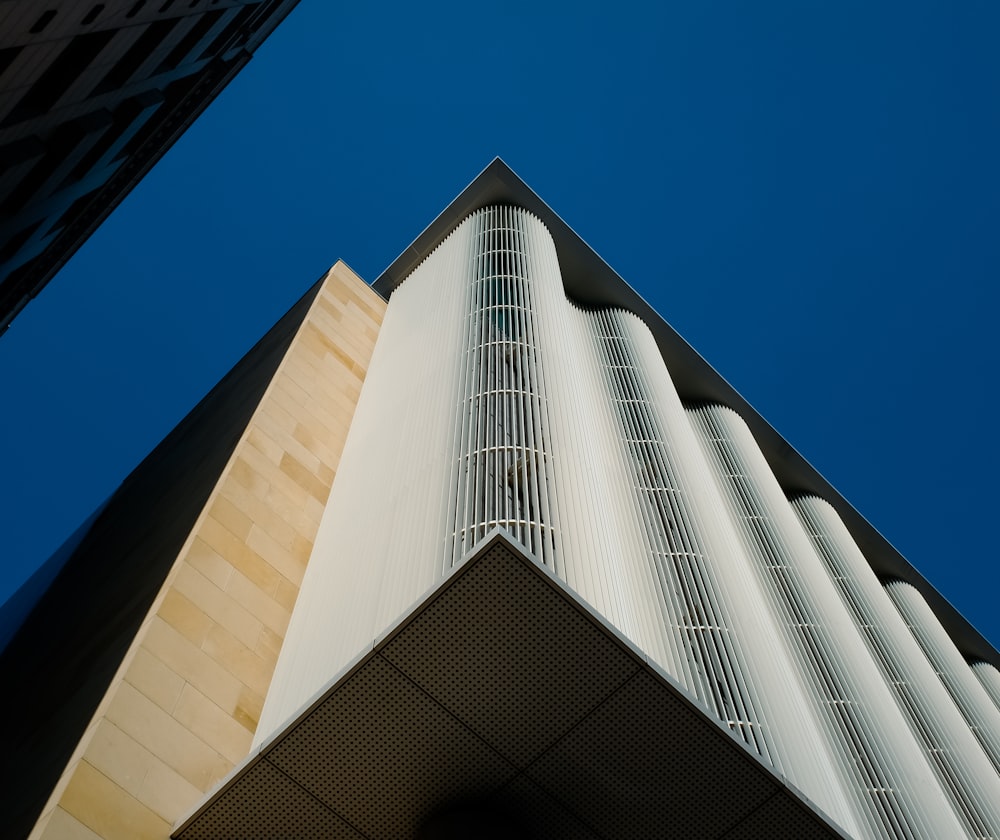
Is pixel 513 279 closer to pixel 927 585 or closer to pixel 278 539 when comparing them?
pixel 278 539

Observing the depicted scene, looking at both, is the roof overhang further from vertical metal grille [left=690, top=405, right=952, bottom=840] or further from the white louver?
vertical metal grille [left=690, top=405, right=952, bottom=840]

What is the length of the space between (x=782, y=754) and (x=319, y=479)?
1160cm

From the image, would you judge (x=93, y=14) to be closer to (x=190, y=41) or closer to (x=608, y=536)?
(x=190, y=41)

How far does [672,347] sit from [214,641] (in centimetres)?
3013

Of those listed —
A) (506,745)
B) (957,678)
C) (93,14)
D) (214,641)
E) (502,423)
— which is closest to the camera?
(506,745)

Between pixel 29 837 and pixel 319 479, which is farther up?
pixel 319 479

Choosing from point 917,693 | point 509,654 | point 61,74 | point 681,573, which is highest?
point 917,693

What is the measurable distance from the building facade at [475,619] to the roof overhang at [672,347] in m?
0.45

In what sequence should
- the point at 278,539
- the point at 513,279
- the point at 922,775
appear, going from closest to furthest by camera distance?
the point at 278,539, the point at 922,775, the point at 513,279

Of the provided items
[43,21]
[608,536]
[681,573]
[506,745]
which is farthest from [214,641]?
[43,21]

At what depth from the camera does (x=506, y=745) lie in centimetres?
1118

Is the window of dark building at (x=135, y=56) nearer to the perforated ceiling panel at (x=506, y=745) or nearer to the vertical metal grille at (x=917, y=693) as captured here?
the perforated ceiling panel at (x=506, y=745)

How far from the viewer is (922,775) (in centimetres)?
2342

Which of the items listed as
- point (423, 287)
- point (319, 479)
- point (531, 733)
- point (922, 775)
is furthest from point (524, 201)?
point (531, 733)
